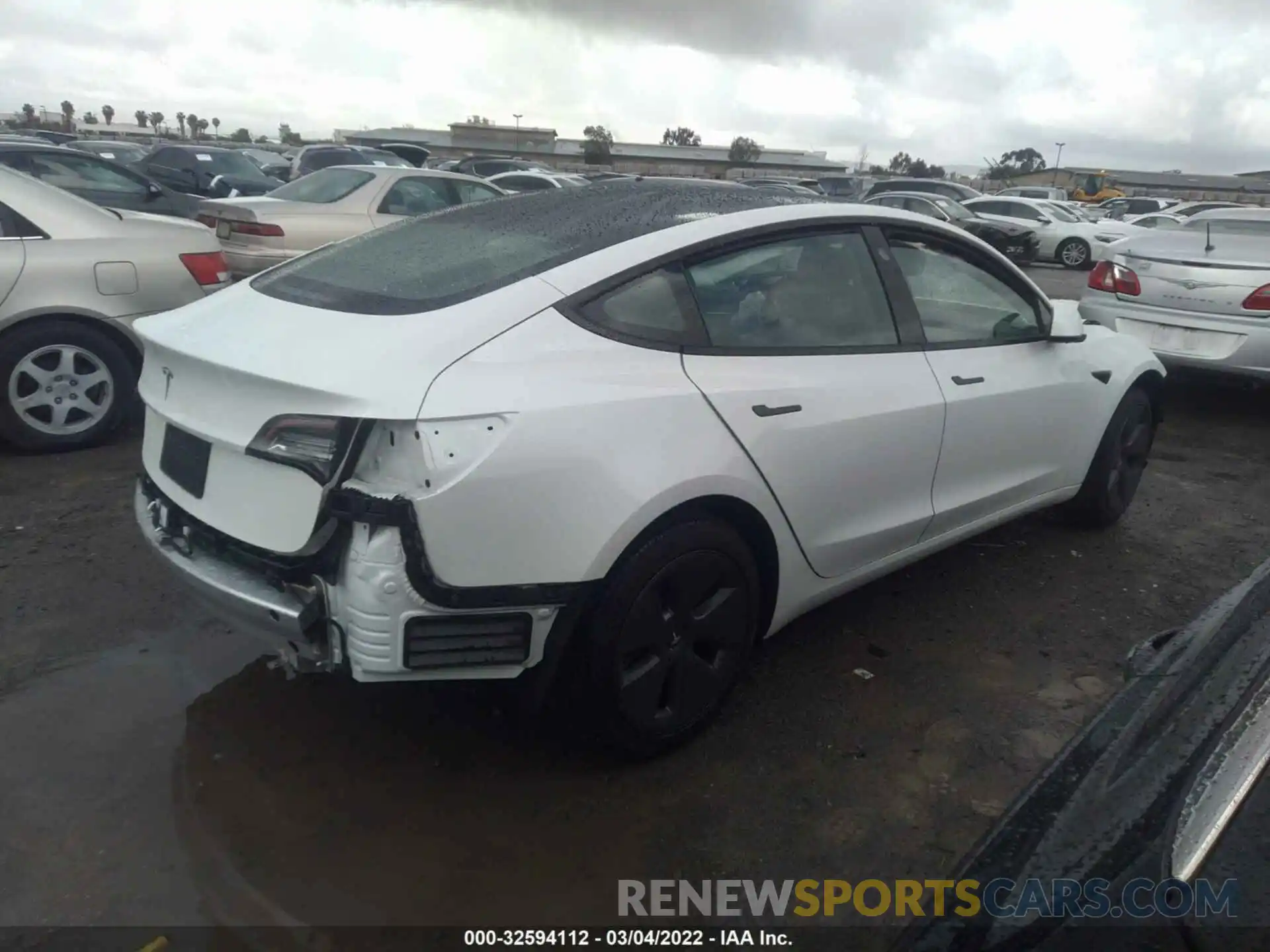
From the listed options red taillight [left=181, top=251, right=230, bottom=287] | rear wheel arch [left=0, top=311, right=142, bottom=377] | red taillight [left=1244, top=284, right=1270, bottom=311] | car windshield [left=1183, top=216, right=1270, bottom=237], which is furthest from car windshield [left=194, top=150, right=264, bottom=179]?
red taillight [left=1244, top=284, right=1270, bottom=311]

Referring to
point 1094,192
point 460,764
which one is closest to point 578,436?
point 460,764

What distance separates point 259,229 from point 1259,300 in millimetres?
7672

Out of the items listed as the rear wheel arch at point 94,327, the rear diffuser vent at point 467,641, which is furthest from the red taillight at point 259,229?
the rear diffuser vent at point 467,641

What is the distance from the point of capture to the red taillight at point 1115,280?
266 inches

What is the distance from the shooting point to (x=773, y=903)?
2312 mm

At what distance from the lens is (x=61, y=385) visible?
16.7ft

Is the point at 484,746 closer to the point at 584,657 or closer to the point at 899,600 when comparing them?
the point at 584,657

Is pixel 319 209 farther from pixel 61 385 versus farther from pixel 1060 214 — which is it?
pixel 1060 214

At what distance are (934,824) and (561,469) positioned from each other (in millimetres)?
1453

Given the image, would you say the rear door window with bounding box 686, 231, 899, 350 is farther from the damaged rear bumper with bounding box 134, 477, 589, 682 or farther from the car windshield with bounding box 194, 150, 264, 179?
the car windshield with bounding box 194, 150, 264, 179

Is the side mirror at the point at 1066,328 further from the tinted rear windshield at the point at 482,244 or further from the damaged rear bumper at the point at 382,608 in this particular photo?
the damaged rear bumper at the point at 382,608

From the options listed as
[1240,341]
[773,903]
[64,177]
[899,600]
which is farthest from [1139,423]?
[64,177]

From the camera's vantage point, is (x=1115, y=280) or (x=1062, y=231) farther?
(x=1062, y=231)

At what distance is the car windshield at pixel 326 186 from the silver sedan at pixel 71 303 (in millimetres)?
3649
